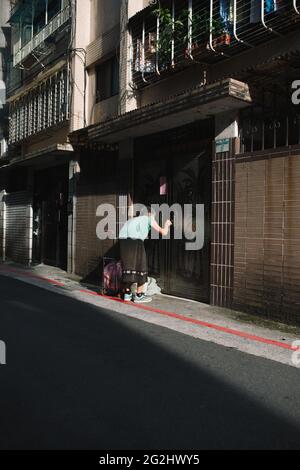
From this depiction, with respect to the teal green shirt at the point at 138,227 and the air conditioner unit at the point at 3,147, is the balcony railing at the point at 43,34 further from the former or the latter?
the teal green shirt at the point at 138,227

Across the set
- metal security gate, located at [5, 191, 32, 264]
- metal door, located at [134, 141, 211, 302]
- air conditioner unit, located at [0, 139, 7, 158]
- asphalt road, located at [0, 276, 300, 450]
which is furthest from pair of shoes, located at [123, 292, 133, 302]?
air conditioner unit, located at [0, 139, 7, 158]

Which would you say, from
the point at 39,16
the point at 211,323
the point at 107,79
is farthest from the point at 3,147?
the point at 211,323

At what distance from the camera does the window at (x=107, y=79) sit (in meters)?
12.0

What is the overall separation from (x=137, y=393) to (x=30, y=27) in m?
15.8

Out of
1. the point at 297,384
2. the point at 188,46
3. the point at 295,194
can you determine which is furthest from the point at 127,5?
the point at 297,384

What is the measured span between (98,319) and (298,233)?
3.26 metres

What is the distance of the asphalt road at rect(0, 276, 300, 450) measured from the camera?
3266mm

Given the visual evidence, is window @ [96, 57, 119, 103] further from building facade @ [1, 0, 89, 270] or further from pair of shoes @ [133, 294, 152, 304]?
pair of shoes @ [133, 294, 152, 304]

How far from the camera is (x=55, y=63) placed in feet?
46.3

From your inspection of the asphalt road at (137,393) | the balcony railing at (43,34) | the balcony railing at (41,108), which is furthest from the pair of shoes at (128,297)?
the balcony railing at (43,34)

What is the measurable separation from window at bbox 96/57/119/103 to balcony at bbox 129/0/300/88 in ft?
4.24

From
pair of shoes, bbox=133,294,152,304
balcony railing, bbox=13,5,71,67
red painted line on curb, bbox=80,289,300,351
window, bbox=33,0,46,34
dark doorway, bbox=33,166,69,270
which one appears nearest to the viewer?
red painted line on curb, bbox=80,289,300,351
